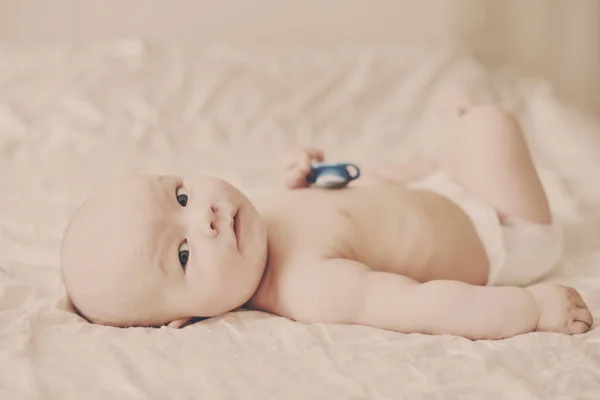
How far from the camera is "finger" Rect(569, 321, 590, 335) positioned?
91 cm

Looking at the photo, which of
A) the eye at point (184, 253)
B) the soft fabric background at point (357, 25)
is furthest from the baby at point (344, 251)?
the soft fabric background at point (357, 25)

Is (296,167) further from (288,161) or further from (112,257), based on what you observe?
(112,257)

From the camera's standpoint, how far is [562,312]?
36.1 inches

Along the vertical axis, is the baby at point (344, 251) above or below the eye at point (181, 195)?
below

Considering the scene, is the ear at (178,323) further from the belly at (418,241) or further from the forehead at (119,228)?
the belly at (418,241)

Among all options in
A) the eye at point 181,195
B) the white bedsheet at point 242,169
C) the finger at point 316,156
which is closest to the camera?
the white bedsheet at point 242,169

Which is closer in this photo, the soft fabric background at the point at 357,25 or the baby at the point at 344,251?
the baby at the point at 344,251

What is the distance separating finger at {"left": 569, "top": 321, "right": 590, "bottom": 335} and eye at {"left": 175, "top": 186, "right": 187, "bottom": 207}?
20.5 inches

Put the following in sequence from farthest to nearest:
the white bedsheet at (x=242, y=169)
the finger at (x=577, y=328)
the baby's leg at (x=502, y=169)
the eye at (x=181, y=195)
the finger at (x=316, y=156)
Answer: the finger at (x=316, y=156) → the baby's leg at (x=502, y=169) → the eye at (x=181, y=195) → the finger at (x=577, y=328) → the white bedsheet at (x=242, y=169)

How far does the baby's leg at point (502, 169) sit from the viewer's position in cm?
116

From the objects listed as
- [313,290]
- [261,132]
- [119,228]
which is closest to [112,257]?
[119,228]

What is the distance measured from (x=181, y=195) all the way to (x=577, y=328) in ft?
1.77

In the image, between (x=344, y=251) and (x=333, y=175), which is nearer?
(x=344, y=251)

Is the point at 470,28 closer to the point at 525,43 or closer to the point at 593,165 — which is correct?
the point at 525,43
